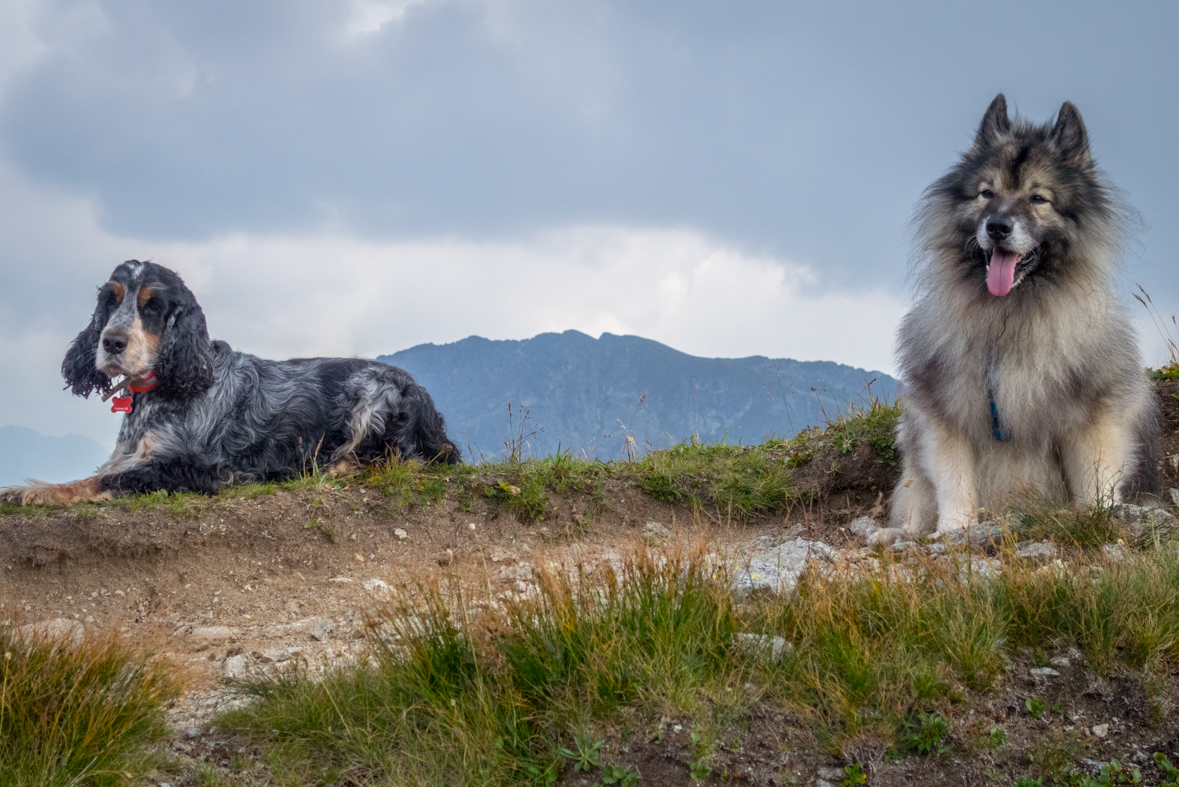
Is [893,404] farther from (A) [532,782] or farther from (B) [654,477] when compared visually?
(A) [532,782]

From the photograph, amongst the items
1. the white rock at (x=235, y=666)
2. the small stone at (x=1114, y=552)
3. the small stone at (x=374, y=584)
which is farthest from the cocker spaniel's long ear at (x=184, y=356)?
the small stone at (x=1114, y=552)

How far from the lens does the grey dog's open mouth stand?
6086 millimetres

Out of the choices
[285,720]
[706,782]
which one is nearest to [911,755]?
[706,782]

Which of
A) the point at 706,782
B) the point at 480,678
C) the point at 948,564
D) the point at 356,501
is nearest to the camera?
the point at 706,782

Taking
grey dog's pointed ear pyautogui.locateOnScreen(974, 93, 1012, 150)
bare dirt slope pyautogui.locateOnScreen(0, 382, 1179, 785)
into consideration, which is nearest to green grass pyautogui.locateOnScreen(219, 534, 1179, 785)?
bare dirt slope pyautogui.locateOnScreen(0, 382, 1179, 785)

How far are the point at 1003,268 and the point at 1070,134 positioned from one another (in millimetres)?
1091

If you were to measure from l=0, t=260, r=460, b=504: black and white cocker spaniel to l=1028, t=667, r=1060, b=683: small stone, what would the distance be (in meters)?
6.38

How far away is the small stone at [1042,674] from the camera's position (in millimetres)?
3990

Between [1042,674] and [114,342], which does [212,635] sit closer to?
[114,342]

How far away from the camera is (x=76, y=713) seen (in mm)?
3631

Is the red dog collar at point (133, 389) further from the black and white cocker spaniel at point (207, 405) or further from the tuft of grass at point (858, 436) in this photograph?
the tuft of grass at point (858, 436)

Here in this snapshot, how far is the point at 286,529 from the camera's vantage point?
7.71m

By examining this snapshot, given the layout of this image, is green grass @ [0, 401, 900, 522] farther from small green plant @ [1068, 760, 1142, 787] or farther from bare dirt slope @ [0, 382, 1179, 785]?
small green plant @ [1068, 760, 1142, 787]

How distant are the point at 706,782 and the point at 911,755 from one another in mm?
887
